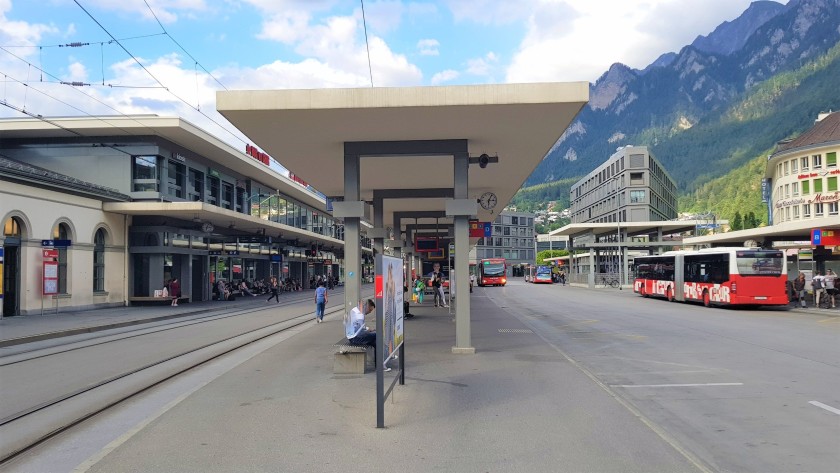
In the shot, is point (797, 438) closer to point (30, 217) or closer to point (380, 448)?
A: point (380, 448)

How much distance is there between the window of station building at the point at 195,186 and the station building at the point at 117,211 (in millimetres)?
74

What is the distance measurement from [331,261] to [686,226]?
4090 cm

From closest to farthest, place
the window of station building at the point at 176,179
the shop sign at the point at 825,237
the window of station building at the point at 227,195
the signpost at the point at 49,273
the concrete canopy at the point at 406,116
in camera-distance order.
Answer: the concrete canopy at the point at 406,116 → the signpost at the point at 49,273 → the shop sign at the point at 825,237 → the window of station building at the point at 176,179 → the window of station building at the point at 227,195

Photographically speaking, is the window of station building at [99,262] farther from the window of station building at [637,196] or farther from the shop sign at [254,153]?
the window of station building at [637,196]

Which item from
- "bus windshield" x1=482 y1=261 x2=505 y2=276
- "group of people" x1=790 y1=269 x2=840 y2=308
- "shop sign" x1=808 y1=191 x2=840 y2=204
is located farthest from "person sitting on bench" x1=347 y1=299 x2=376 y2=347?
"shop sign" x1=808 y1=191 x2=840 y2=204

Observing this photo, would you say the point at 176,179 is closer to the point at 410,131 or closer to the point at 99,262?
the point at 99,262

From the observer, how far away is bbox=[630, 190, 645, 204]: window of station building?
98438 mm

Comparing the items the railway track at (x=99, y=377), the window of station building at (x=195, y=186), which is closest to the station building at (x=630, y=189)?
the window of station building at (x=195, y=186)

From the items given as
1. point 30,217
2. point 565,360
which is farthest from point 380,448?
point 30,217

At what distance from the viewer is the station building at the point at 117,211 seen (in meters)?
25.5

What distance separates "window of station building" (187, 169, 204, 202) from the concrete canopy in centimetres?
2415

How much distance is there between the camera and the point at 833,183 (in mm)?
67500

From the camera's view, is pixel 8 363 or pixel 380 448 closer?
pixel 380 448

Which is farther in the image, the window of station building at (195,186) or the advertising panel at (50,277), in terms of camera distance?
the window of station building at (195,186)
